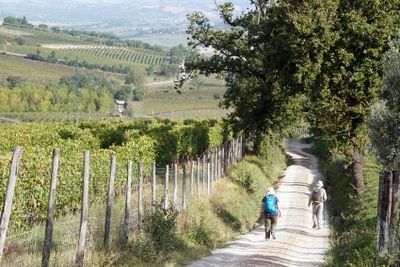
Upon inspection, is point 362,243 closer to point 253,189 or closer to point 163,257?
point 163,257

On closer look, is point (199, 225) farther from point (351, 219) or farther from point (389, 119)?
point (389, 119)

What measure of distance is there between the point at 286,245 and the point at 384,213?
8272 millimetres

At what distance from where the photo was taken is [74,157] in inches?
873

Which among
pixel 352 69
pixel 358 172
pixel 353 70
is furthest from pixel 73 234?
pixel 358 172

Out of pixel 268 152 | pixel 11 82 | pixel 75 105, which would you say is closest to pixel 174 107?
pixel 75 105

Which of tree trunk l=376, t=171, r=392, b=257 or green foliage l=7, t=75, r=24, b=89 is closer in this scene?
tree trunk l=376, t=171, r=392, b=257

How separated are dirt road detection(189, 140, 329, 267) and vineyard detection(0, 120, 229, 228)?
5.01 m

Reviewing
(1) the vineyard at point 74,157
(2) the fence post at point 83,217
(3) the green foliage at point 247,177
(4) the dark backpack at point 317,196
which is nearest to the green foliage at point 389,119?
(2) the fence post at point 83,217

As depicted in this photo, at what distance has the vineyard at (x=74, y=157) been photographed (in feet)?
61.1

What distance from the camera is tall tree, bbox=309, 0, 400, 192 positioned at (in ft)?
94.4

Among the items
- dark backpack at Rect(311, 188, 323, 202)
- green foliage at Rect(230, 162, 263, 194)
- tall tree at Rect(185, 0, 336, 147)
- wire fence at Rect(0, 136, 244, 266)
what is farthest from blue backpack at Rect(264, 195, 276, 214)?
tall tree at Rect(185, 0, 336, 147)

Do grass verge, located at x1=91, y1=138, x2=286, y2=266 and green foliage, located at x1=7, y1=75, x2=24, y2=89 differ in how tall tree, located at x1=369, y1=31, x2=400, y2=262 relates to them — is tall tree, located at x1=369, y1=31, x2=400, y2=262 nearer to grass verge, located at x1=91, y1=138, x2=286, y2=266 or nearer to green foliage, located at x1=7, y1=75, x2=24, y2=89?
grass verge, located at x1=91, y1=138, x2=286, y2=266

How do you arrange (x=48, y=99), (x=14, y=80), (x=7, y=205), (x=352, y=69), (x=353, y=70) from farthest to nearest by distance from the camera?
(x=14, y=80), (x=48, y=99), (x=352, y=69), (x=353, y=70), (x=7, y=205)

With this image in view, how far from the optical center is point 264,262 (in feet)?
64.6
